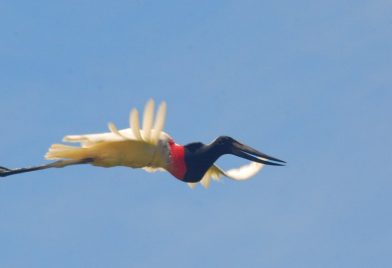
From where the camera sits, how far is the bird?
26.1m

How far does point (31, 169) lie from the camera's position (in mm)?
27688

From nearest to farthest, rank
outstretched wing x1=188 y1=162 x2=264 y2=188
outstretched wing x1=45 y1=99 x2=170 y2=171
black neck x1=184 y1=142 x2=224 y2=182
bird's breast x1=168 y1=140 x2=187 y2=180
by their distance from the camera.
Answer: outstretched wing x1=45 y1=99 x2=170 y2=171 < bird's breast x1=168 y1=140 x2=187 y2=180 < black neck x1=184 y1=142 x2=224 y2=182 < outstretched wing x1=188 y1=162 x2=264 y2=188

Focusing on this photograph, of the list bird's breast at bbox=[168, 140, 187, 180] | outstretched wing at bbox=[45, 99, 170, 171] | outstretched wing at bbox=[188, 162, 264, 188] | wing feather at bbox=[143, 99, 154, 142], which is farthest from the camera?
outstretched wing at bbox=[188, 162, 264, 188]

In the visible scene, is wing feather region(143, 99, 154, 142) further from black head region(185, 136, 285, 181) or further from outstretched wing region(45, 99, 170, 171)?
black head region(185, 136, 285, 181)

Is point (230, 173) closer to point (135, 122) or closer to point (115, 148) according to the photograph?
point (115, 148)

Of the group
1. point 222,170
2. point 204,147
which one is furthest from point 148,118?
point 222,170

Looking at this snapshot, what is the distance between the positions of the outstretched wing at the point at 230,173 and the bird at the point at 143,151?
82.3 inches

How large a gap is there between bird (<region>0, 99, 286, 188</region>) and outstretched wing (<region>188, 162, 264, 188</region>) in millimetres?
2091

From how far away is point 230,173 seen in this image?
31094 millimetres

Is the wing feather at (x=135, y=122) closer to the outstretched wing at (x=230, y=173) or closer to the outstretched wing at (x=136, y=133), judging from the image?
the outstretched wing at (x=136, y=133)

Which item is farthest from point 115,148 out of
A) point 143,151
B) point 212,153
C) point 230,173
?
point 230,173

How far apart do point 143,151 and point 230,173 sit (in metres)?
4.56

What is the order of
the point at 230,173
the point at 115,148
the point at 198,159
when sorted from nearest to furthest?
the point at 115,148
the point at 198,159
the point at 230,173

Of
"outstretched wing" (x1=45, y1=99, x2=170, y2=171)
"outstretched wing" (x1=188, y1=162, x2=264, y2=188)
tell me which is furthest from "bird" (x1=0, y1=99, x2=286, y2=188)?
"outstretched wing" (x1=188, y1=162, x2=264, y2=188)
